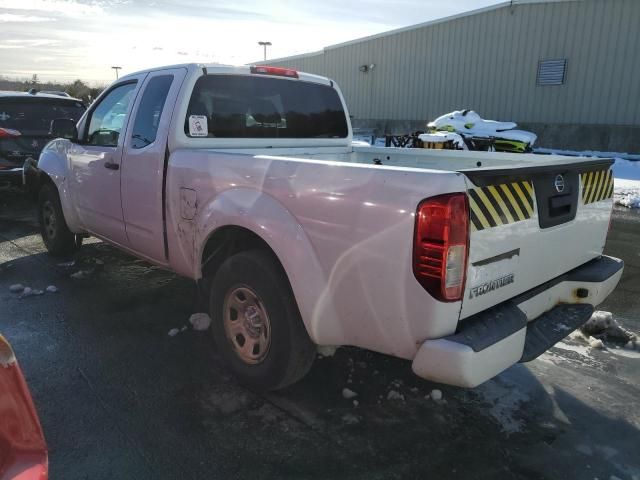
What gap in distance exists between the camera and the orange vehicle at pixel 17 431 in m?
1.62

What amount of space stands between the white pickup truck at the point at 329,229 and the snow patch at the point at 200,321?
50 centimetres

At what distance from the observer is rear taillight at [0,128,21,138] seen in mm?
8211

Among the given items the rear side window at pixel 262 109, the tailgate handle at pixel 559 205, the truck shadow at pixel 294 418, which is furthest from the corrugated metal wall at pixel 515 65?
the truck shadow at pixel 294 418

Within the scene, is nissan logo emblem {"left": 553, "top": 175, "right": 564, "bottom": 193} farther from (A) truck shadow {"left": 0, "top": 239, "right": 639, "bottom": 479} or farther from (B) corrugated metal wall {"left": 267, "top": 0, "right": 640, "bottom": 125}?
(B) corrugated metal wall {"left": 267, "top": 0, "right": 640, "bottom": 125}

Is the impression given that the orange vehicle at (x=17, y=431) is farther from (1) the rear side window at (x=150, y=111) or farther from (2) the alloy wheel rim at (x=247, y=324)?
(1) the rear side window at (x=150, y=111)

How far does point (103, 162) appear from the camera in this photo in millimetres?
4680

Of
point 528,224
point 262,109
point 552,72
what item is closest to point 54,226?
point 262,109

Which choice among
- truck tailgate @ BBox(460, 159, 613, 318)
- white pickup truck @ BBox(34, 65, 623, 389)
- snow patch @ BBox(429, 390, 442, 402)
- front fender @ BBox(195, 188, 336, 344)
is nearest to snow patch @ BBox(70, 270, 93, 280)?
white pickup truck @ BBox(34, 65, 623, 389)

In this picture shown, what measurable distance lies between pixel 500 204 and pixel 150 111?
2933 millimetres

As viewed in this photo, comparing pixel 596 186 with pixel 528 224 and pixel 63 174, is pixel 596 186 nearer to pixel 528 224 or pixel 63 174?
pixel 528 224

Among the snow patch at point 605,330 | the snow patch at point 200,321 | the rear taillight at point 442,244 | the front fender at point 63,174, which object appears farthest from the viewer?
the front fender at point 63,174

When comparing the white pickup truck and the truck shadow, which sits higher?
the white pickup truck

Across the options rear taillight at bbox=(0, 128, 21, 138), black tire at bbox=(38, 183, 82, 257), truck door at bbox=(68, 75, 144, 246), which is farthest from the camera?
rear taillight at bbox=(0, 128, 21, 138)

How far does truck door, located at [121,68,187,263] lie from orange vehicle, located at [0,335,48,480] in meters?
2.33
